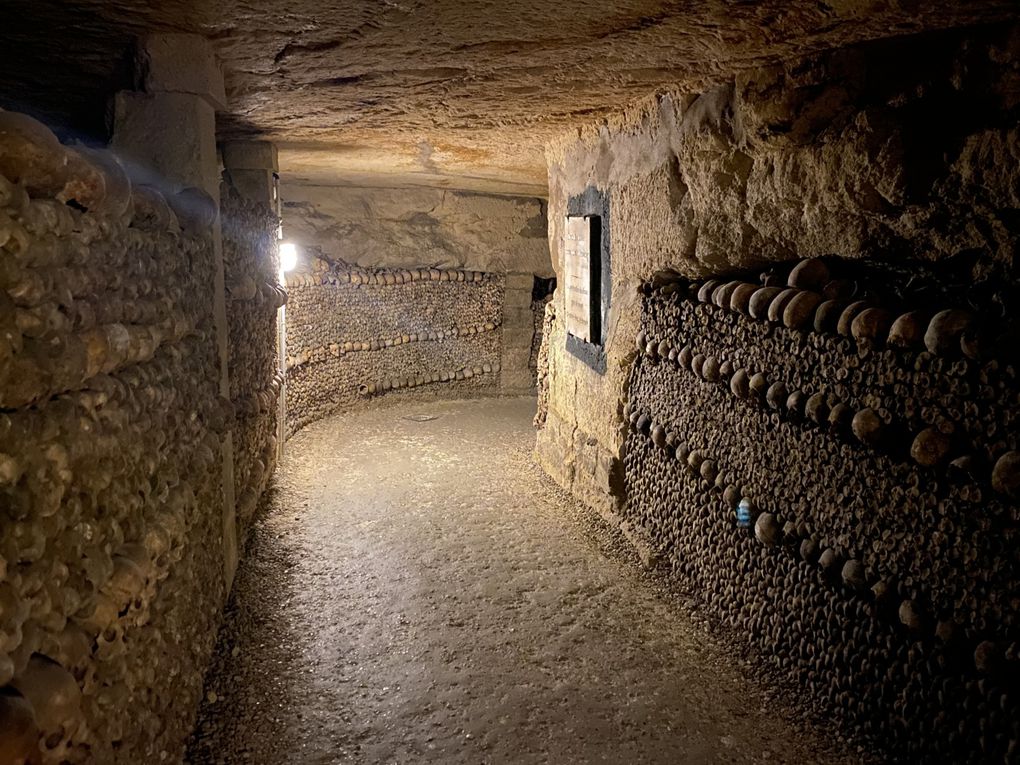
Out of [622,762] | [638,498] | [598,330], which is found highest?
[598,330]

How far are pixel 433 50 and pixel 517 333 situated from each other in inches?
231

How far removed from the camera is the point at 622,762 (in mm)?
2443

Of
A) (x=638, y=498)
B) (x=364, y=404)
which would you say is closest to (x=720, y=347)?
(x=638, y=498)

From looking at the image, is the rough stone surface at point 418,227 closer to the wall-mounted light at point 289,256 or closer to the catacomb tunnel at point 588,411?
the wall-mounted light at point 289,256

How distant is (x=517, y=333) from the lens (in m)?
8.47

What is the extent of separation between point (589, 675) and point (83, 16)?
2.77 meters

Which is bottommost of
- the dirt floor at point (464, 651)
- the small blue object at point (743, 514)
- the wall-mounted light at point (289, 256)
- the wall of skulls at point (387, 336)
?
the dirt floor at point (464, 651)

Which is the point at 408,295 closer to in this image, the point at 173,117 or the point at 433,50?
the point at 173,117

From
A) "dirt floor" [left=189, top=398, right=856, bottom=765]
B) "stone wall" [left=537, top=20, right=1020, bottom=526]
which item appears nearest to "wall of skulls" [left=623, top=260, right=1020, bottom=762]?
"stone wall" [left=537, top=20, right=1020, bottom=526]

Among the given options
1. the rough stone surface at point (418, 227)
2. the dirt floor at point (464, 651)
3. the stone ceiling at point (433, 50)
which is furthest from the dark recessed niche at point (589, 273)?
the rough stone surface at point (418, 227)

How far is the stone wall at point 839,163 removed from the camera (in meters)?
2.04

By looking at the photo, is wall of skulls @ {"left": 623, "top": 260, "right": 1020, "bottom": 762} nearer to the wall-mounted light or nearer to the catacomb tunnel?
the catacomb tunnel

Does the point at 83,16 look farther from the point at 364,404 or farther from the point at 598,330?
the point at 364,404

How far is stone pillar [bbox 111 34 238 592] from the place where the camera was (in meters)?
2.72
